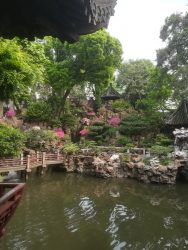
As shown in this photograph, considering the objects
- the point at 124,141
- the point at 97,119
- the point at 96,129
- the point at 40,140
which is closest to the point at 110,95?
the point at 97,119

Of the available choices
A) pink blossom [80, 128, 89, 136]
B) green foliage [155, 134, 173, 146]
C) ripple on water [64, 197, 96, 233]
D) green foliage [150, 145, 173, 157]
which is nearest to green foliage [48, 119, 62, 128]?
pink blossom [80, 128, 89, 136]

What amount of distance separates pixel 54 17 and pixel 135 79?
34644mm

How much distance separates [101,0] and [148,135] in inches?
999

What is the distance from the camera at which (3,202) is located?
4141 mm

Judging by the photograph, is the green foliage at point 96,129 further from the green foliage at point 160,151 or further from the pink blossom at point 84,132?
the green foliage at point 160,151

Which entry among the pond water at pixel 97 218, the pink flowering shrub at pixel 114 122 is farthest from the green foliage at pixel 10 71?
the pink flowering shrub at pixel 114 122

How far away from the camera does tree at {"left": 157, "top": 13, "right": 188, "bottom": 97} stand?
856 inches

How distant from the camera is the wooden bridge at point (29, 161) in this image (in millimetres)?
15787

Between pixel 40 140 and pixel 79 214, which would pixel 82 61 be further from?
pixel 79 214

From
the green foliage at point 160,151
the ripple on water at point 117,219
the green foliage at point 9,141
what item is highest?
the green foliage at point 9,141

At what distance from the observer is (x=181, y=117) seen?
25938 mm

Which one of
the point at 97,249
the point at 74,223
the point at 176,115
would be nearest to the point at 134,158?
the point at 176,115

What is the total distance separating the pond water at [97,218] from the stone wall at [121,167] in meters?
1.38

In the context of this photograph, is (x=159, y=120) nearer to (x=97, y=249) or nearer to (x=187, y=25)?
(x=187, y=25)
